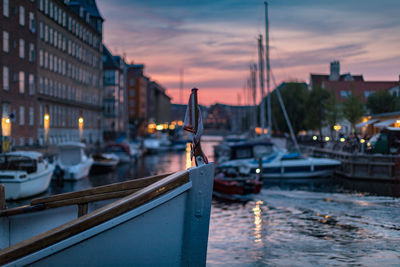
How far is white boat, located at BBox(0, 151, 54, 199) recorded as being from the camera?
966 inches

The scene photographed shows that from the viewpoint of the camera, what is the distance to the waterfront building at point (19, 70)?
148 feet

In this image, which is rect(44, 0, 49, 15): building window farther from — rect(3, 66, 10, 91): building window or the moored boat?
the moored boat

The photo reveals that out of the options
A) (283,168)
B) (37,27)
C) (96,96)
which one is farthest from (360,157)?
(96,96)

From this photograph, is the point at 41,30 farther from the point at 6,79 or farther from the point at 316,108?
the point at 316,108

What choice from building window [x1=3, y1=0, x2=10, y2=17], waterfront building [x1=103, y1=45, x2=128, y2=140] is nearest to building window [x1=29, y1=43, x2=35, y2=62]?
building window [x1=3, y1=0, x2=10, y2=17]

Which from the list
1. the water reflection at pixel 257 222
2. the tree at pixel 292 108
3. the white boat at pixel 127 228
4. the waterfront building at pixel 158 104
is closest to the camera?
the white boat at pixel 127 228

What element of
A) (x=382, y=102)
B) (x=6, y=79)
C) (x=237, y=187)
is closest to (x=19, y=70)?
(x=6, y=79)

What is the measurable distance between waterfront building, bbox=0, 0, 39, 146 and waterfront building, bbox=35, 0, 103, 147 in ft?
6.37

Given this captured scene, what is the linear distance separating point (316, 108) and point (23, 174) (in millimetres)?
51574

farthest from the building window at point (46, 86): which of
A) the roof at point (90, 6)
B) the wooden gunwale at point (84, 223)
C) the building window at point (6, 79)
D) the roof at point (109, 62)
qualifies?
the wooden gunwale at point (84, 223)

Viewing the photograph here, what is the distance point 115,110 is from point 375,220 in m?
82.1

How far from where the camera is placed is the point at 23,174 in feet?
82.7

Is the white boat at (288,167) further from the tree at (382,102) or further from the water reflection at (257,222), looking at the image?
the tree at (382,102)

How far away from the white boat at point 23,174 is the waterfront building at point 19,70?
1491cm
